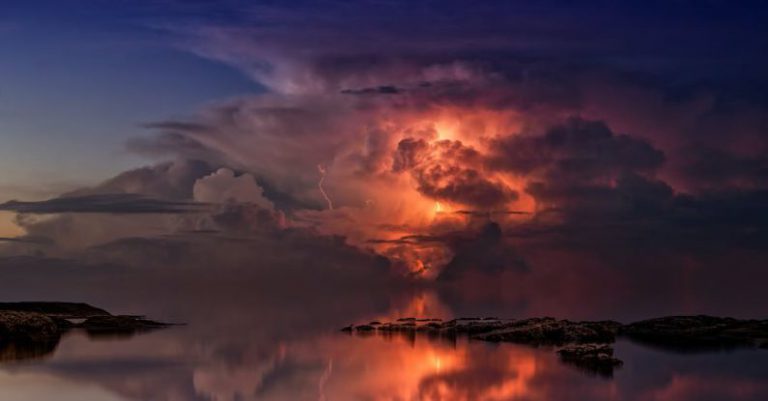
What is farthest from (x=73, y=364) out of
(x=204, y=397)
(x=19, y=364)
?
(x=204, y=397)

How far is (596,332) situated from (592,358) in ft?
64.2

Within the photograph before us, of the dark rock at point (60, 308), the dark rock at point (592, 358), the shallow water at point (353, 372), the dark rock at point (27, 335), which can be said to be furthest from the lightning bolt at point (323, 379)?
the dark rock at point (60, 308)

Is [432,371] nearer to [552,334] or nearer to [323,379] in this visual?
[323,379]

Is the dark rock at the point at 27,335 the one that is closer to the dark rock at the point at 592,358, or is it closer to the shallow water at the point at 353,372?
the shallow water at the point at 353,372

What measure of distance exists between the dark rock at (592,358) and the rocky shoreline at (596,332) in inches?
2.9

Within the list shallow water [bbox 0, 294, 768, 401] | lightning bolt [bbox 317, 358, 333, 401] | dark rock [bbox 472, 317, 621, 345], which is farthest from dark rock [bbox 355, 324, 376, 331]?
lightning bolt [bbox 317, 358, 333, 401]

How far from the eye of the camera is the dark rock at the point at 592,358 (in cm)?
5234

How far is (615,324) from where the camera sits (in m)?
88.6

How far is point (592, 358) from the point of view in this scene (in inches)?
2247

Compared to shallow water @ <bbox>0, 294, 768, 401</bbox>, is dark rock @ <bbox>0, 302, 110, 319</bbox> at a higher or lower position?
higher

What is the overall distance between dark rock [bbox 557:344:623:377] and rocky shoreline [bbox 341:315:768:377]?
7 centimetres

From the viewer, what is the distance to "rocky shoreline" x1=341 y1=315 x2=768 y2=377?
6944 cm

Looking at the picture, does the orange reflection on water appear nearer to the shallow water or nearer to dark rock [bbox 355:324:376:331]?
the shallow water

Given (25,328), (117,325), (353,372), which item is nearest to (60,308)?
(117,325)
